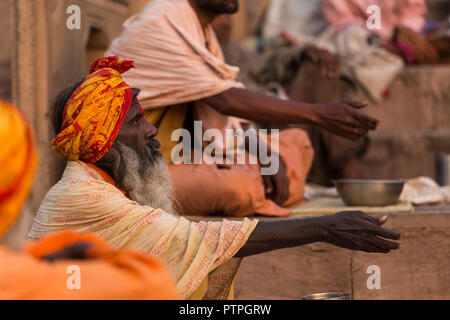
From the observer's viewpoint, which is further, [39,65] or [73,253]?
[39,65]

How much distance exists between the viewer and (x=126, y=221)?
261 cm

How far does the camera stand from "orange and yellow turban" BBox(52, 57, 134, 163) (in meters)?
2.76

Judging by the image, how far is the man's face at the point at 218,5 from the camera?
4207mm

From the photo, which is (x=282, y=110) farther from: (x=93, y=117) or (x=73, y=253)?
(x=73, y=253)

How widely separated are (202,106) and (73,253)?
8.13ft

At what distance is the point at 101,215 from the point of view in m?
2.63

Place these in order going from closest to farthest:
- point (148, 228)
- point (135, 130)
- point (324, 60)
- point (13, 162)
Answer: point (13, 162), point (148, 228), point (135, 130), point (324, 60)

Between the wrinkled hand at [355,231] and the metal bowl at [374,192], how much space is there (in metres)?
1.34
